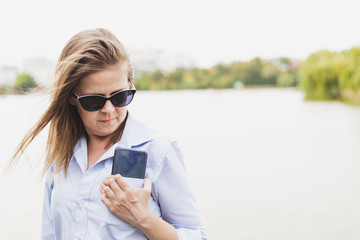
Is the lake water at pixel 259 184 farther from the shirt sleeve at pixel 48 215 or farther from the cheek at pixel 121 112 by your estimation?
the cheek at pixel 121 112

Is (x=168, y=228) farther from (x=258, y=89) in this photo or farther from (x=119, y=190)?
(x=258, y=89)

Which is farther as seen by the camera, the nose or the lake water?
the lake water

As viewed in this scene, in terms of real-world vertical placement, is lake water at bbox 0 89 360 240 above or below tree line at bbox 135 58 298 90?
below

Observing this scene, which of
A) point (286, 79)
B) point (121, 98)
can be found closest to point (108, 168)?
point (121, 98)

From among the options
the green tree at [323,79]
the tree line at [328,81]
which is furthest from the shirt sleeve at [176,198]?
the green tree at [323,79]

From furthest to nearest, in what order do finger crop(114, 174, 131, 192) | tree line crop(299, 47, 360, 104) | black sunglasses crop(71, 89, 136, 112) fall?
tree line crop(299, 47, 360, 104)
black sunglasses crop(71, 89, 136, 112)
finger crop(114, 174, 131, 192)

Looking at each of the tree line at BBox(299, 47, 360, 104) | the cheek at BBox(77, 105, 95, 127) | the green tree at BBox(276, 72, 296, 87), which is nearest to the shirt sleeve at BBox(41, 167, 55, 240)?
the cheek at BBox(77, 105, 95, 127)

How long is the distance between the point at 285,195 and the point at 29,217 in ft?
9.73

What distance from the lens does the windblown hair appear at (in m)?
1.09

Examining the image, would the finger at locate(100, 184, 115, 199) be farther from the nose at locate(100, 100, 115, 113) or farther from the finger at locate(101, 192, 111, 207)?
the nose at locate(100, 100, 115, 113)

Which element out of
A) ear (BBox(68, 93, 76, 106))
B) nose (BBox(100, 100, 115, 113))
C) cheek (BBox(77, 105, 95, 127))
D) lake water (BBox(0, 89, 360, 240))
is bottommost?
lake water (BBox(0, 89, 360, 240))

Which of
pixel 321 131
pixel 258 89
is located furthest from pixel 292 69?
pixel 321 131

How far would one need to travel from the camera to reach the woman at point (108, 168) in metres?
1.05

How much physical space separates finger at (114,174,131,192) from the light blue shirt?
0.27 ft
